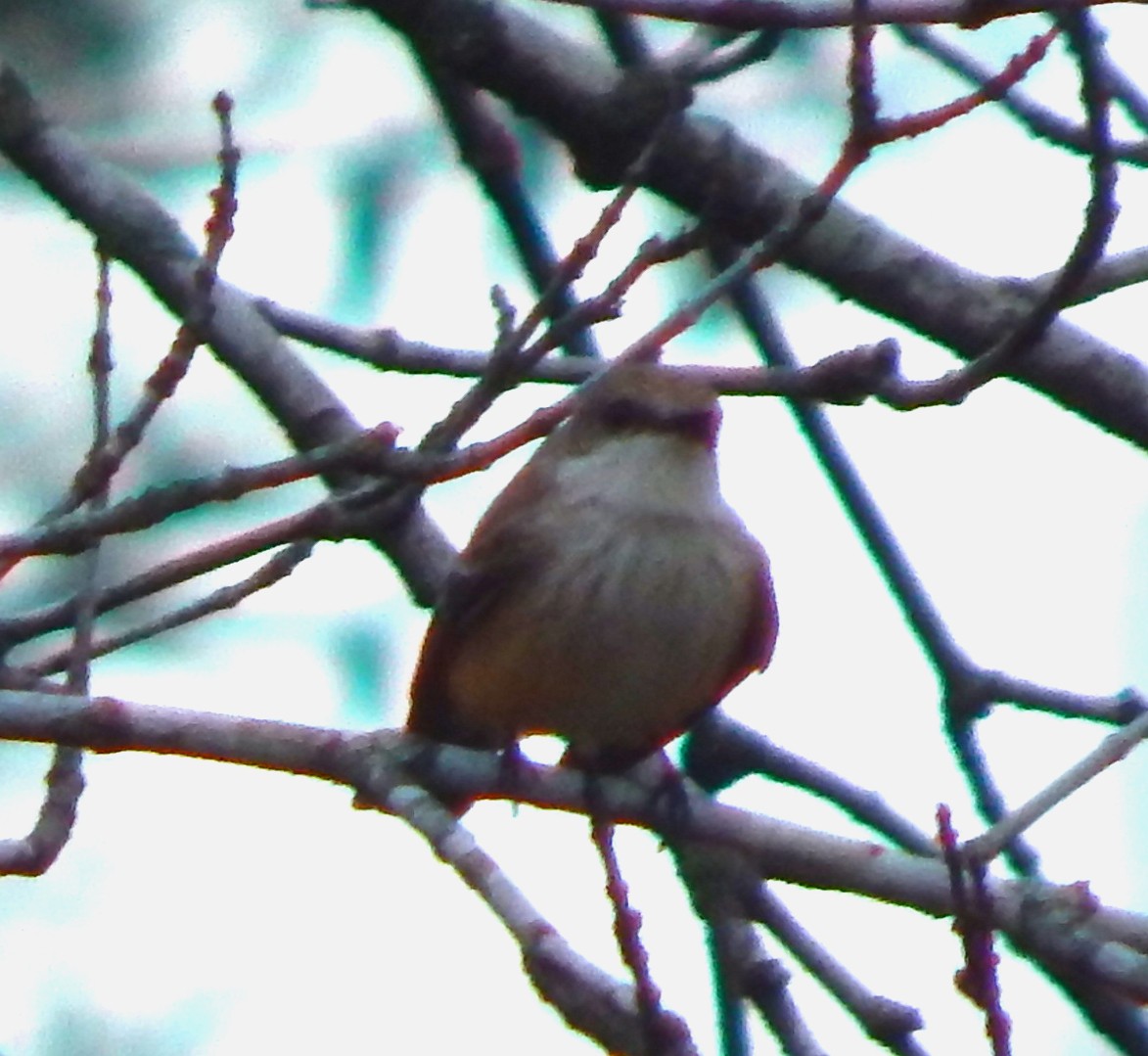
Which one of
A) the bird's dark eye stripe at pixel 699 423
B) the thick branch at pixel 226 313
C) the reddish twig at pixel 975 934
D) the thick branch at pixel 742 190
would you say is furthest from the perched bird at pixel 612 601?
the reddish twig at pixel 975 934

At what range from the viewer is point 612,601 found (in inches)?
193

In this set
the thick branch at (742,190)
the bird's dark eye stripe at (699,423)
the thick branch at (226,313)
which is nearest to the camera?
the thick branch at (742,190)

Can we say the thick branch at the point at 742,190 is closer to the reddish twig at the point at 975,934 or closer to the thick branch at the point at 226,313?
the thick branch at the point at 226,313

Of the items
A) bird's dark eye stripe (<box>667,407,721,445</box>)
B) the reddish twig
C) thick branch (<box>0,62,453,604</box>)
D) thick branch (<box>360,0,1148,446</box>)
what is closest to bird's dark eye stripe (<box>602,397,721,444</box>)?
bird's dark eye stripe (<box>667,407,721,445</box>)

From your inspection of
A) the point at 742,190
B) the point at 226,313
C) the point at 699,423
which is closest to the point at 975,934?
the point at 699,423

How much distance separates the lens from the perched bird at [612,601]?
4.88 metres

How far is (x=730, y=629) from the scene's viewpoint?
4.98m

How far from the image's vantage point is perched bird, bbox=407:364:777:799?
4.88m

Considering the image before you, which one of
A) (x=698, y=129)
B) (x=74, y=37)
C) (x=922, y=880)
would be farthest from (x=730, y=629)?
(x=74, y=37)

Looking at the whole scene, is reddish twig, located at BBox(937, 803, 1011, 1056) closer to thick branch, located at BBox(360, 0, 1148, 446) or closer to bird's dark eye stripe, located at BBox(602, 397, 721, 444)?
thick branch, located at BBox(360, 0, 1148, 446)

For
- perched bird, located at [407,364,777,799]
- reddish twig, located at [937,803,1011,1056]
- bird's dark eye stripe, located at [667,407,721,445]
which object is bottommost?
reddish twig, located at [937,803,1011,1056]

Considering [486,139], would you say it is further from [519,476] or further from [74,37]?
[74,37]

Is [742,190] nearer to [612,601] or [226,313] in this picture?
[612,601]

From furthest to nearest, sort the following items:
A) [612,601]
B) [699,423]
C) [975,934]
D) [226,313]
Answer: [226,313] → [699,423] → [612,601] → [975,934]
